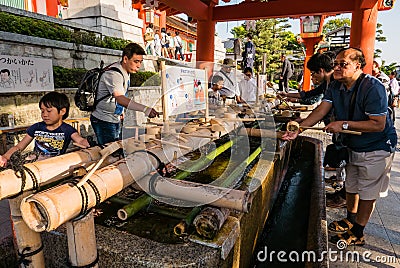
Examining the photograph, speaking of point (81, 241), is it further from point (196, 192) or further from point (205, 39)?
point (205, 39)

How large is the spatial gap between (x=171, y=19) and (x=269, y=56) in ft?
37.4

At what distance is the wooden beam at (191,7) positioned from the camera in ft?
22.6

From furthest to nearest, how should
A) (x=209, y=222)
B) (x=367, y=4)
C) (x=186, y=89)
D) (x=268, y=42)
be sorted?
(x=268, y=42) < (x=367, y=4) < (x=186, y=89) < (x=209, y=222)

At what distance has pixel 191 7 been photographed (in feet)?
24.6

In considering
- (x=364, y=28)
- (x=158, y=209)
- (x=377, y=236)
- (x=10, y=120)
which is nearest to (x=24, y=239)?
(x=158, y=209)

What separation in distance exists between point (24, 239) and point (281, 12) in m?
8.40

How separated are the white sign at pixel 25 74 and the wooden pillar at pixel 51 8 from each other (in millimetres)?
5886

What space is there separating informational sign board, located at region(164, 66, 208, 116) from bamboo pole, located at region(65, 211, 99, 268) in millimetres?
4426

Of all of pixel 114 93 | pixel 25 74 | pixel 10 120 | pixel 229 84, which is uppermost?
pixel 25 74

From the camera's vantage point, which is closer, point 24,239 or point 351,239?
point 24,239

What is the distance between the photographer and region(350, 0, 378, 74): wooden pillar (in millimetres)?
7262

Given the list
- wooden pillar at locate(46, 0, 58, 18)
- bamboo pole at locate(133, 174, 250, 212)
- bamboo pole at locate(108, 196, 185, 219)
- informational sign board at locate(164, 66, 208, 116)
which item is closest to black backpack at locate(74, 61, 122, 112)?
bamboo pole at locate(108, 196, 185, 219)

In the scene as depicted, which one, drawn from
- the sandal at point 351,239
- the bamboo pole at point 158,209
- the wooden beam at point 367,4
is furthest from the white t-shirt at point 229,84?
the bamboo pole at point 158,209

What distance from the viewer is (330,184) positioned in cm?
468
